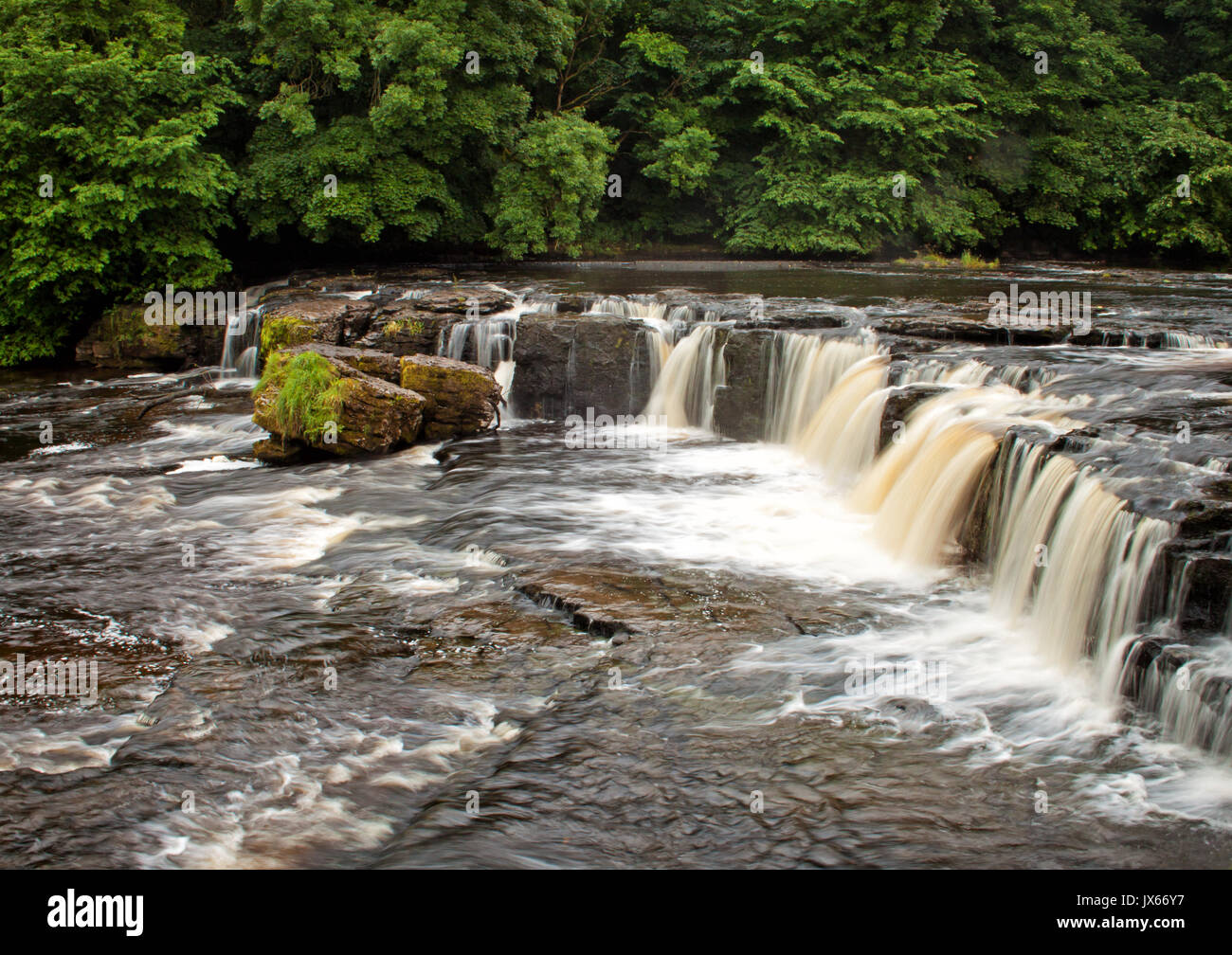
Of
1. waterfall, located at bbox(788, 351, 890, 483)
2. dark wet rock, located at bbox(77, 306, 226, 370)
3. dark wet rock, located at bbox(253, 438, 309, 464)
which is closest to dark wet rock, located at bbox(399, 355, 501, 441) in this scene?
dark wet rock, located at bbox(253, 438, 309, 464)

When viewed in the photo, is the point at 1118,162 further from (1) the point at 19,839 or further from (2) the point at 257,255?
(1) the point at 19,839

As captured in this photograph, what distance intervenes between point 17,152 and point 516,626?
15384 mm

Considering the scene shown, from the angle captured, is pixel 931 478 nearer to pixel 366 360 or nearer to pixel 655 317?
pixel 655 317

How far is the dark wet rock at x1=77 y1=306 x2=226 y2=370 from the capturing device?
720 inches

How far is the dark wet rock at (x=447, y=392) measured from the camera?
1338 cm

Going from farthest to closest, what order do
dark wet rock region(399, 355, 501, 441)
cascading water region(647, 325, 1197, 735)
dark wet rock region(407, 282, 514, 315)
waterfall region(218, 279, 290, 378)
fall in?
1. waterfall region(218, 279, 290, 378)
2. dark wet rock region(407, 282, 514, 315)
3. dark wet rock region(399, 355, 501, 441)
4. cascading water region(647, 325, 1197, 735)

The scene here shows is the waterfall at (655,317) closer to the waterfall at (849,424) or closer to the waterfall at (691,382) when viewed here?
the waterfall at (691,382)

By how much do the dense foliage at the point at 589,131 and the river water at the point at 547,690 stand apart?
886 cm

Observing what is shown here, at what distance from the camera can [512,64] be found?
70.7ft

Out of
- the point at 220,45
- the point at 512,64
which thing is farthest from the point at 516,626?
the point at 220,45

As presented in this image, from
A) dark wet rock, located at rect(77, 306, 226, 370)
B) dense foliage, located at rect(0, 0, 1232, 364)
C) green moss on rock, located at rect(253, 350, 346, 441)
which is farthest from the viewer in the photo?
dark wet rock, located at rect(77, 306, 226, 370)

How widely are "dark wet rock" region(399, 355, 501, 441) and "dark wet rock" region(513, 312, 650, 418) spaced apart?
5.32 ft

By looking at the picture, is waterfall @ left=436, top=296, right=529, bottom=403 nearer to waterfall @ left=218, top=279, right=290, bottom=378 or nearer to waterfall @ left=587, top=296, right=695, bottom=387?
waterfall @ left=587, top=296, right=695, bottom=387

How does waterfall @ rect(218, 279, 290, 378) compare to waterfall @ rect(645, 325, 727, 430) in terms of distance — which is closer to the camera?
waterfall @ rect(645, 325, 727, 430)
